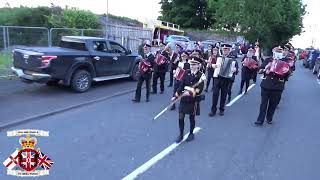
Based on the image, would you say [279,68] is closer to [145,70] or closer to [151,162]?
[145,70]

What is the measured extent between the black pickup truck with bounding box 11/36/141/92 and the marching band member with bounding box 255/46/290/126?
5.77 meters

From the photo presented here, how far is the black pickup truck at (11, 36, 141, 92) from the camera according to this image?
37.4 ft

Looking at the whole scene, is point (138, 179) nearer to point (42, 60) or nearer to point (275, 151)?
point (275, 151)

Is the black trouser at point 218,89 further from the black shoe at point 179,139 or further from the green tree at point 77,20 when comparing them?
the green tree at point 77,20

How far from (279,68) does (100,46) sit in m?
6.67

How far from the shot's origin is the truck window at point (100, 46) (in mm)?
13276

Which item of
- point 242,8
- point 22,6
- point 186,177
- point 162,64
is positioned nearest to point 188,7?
point 242,8

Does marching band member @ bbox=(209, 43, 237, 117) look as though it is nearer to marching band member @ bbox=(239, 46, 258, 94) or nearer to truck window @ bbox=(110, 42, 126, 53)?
marching band member @ bbox=(239, 46, 258, 94)

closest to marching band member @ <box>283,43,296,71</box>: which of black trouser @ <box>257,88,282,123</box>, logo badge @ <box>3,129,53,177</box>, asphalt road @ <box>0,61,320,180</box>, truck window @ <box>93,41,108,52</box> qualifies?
black trouser @ <box>257,88,282,123</box>

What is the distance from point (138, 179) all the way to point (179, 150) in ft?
5.16

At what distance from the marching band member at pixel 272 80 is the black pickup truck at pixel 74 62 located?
5.77 metres

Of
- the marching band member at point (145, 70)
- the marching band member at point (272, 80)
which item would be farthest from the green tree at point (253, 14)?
the marching band member at point (272, 80)

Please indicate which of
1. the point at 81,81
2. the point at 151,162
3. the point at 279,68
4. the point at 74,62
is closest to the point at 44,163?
the point at 151,162

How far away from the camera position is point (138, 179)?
18.5 ft
